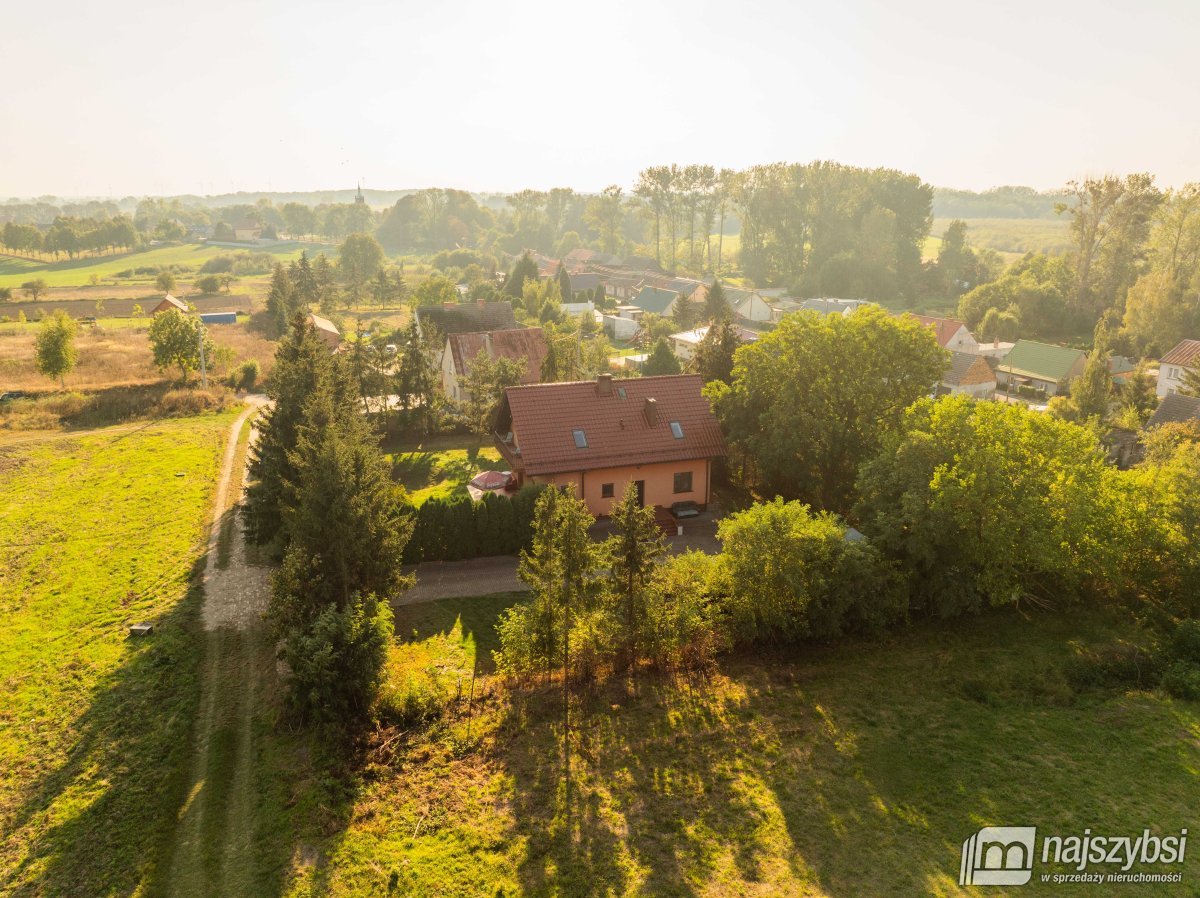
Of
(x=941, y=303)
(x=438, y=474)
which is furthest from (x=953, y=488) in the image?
(x=941, y=303)

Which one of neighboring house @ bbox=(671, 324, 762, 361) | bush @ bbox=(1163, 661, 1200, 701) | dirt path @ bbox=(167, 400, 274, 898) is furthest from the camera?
neighboring house @ bbox=(671, 324, 762, 361)

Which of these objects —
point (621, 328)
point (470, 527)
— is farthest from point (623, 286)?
point (470, 527)

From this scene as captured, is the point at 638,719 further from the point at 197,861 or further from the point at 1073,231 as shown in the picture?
the point at 1073,231

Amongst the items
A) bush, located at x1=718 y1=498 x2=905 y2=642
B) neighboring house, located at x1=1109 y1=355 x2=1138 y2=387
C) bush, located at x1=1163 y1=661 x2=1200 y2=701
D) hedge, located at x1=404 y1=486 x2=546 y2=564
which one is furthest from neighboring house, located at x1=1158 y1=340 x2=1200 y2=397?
hedge, located at x1=404 y1=486 x2=546 y2=564

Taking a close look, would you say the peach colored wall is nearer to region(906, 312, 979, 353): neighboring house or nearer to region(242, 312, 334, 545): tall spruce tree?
region(242, 312, 334, 545): tall spruce tree

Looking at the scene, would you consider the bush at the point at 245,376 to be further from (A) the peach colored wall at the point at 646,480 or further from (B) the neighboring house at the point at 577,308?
(B) the neighboring house at the point at 577,308

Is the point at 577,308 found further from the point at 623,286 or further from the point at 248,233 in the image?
the point at 248,233

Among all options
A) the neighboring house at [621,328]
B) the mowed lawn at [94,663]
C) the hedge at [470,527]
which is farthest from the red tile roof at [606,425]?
the neighboring house at [621,328]
